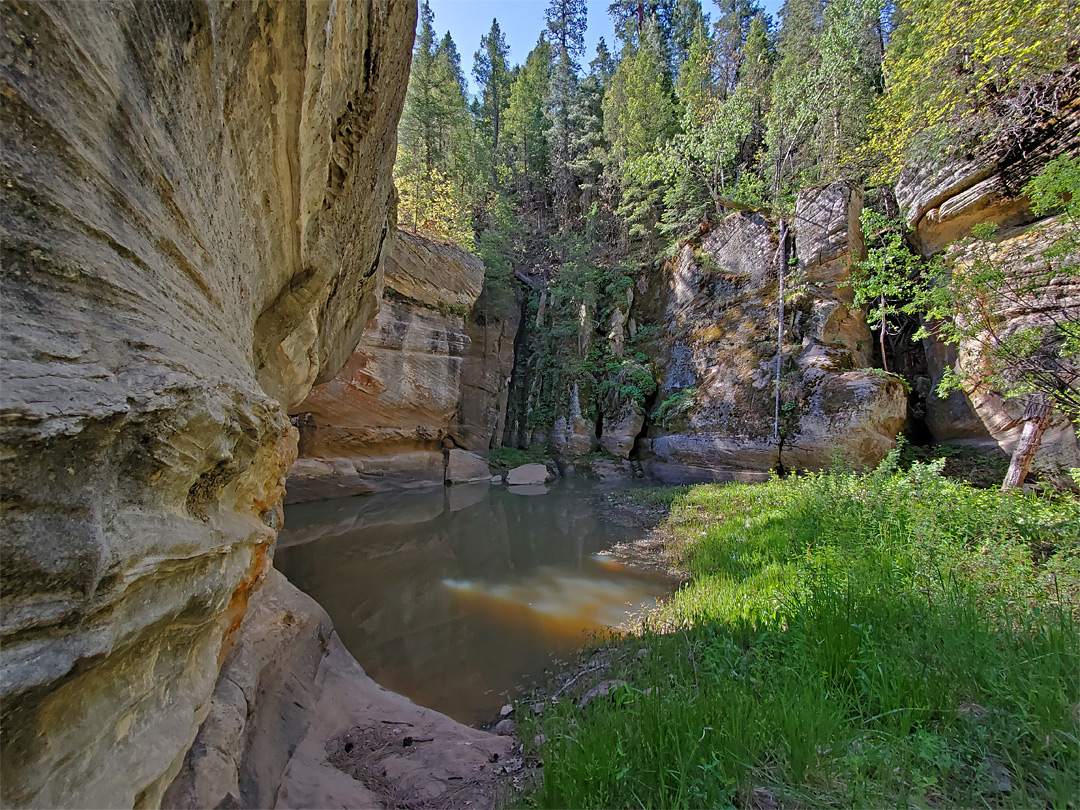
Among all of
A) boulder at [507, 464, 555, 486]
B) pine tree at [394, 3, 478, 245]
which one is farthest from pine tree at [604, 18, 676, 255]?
boulder at [507, 464, 555, 486]

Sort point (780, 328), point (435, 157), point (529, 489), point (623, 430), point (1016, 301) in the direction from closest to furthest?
point (1016, 301), point (780, 328), point (529, 489), point (623, 430), point (435, 157)

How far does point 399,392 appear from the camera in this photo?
39.9 feet

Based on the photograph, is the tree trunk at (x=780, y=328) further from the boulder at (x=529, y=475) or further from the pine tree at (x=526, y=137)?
the pine tree at (x=526, y=137)

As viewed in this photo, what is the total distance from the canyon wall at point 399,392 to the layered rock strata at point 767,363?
24.3ft

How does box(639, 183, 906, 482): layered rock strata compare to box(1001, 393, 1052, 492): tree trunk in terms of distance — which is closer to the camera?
box(1001, 393, 1052, 492): tree trunk

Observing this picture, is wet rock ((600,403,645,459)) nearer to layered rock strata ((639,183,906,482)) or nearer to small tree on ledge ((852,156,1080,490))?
layered rock strata ((639,183,906,482))

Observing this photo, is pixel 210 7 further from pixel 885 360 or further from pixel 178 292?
pixel 885 360

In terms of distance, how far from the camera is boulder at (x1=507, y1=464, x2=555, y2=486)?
13.9 meters

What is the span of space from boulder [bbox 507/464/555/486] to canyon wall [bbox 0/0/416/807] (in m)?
11.6

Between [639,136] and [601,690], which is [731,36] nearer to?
[639,136]

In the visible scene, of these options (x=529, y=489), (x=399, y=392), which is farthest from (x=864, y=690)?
(x=399, y=392)

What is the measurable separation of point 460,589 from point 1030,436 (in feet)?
24.4

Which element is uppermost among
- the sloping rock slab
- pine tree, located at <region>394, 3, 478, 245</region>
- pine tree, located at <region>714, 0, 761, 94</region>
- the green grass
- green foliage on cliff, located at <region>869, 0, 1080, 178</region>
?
pine tree, located at <region>714, 0, 761, 94</region>

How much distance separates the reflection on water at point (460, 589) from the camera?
3.73 meters
